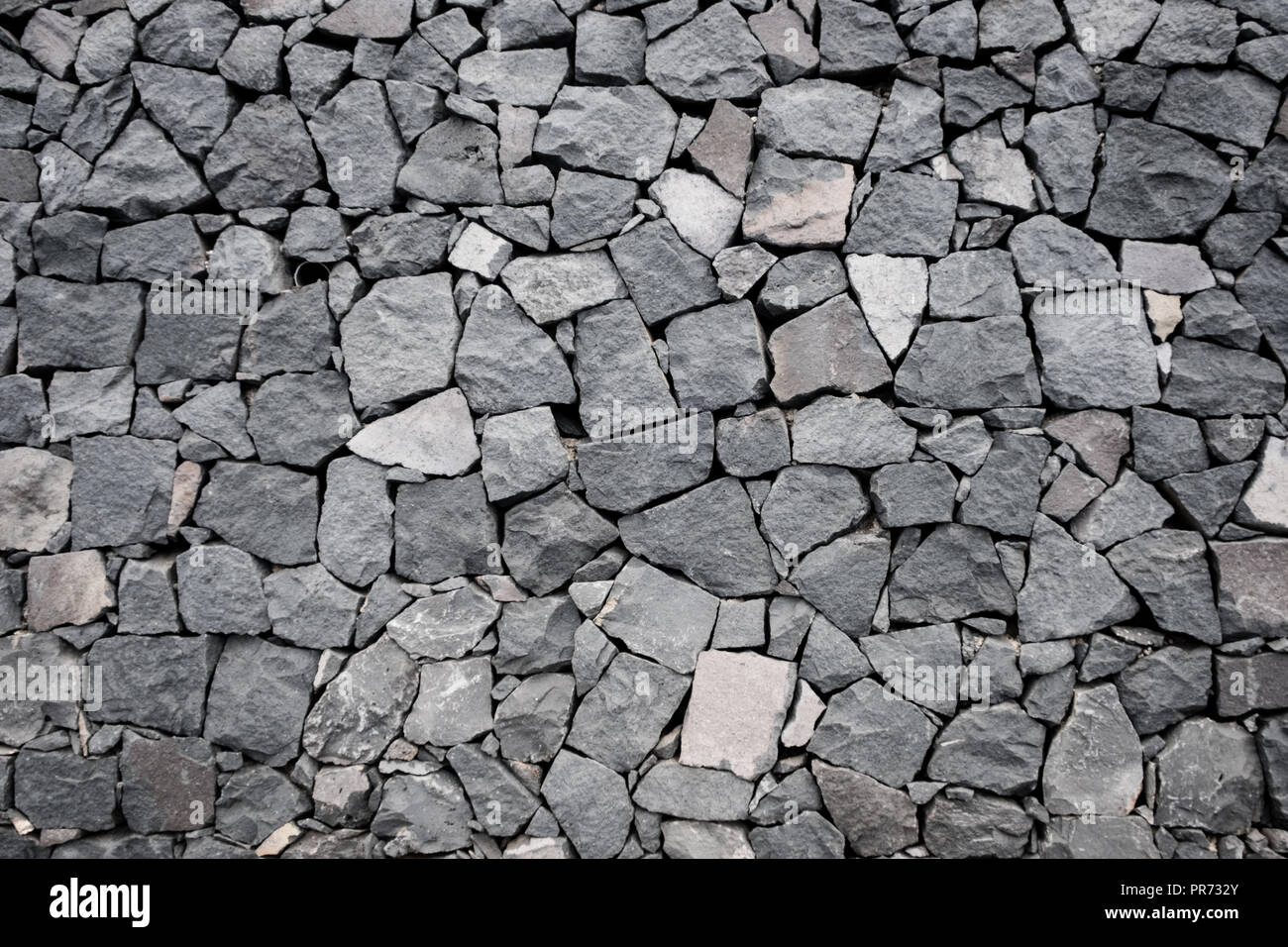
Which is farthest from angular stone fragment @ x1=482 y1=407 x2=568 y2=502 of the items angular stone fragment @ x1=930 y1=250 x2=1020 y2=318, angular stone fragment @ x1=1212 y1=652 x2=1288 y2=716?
angular stone fragment @ x1=1212 y1=652 x2=1288 y2=716

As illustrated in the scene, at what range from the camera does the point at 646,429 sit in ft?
11.6

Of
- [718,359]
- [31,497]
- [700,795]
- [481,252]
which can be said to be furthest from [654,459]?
[31,497]

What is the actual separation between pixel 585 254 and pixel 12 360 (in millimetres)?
2800

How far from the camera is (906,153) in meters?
3.51

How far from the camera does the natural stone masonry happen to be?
3428mm

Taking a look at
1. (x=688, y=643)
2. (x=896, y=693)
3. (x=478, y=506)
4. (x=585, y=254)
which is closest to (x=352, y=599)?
(x=478, y=506)

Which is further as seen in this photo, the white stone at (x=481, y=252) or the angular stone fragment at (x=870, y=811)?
the white stone at (x=481, y=252)

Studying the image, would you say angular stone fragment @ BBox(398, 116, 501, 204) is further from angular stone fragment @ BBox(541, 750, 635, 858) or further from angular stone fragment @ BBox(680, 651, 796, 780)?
angular stone fragment @ BBox(541, 750, 635, 858)

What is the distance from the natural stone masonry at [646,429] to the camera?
11.2ft

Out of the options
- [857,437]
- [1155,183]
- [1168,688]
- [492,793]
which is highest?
[1155,183]

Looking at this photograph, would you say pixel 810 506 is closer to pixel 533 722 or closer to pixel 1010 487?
pixel 1010 487

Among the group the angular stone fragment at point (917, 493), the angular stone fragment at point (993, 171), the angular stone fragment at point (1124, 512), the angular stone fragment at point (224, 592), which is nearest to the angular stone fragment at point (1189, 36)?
the angular stone fragment at point (993, 171)

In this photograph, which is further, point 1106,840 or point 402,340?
point 402,340

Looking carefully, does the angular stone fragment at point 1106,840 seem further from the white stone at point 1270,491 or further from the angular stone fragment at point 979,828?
the white stone at point 1270,491
